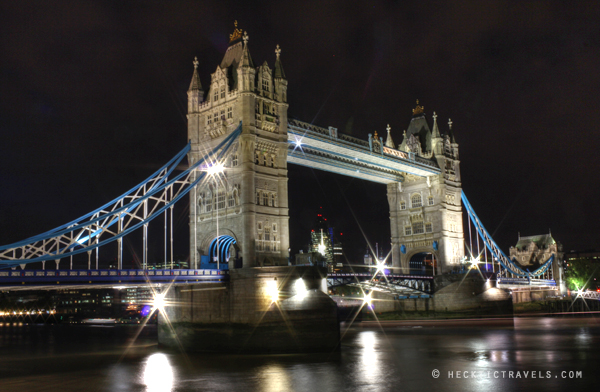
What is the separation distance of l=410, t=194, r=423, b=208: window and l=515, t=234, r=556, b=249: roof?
173ft

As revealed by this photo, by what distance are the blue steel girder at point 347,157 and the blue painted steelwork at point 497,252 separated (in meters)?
9.66

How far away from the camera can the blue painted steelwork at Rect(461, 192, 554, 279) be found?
71.7 metres

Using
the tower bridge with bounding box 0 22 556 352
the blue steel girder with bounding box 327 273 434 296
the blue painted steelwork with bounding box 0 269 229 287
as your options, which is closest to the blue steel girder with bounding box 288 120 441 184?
the tower bridge with bounding box 0 22 556 352

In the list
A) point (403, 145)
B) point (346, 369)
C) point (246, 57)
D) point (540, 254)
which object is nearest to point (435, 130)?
point (403, 145)

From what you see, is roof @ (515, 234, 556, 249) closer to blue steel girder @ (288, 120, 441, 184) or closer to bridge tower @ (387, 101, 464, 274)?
bridge tower @ (387, 101, 464, 274)

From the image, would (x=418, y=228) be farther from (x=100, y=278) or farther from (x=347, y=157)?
(x=100, y=278)

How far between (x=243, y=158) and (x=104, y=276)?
1359 cm

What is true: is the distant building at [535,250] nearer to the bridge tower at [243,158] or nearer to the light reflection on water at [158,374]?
the bridge tower at [243,158]

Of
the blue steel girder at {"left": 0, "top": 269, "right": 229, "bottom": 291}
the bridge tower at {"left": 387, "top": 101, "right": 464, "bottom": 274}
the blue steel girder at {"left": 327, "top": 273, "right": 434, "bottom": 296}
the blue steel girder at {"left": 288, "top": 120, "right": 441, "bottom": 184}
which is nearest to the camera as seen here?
the blue steel girder at {"left": 0, "top": 269, "right": 229, "bottom": 291}

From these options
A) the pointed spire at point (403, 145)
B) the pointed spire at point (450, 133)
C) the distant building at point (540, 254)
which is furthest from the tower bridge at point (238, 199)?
the distant building at point (540, 254)

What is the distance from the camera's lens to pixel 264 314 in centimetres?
3562

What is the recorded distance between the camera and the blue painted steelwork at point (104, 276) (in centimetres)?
2938

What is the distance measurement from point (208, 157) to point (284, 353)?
15.8m

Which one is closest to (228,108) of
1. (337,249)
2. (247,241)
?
(247,241)
